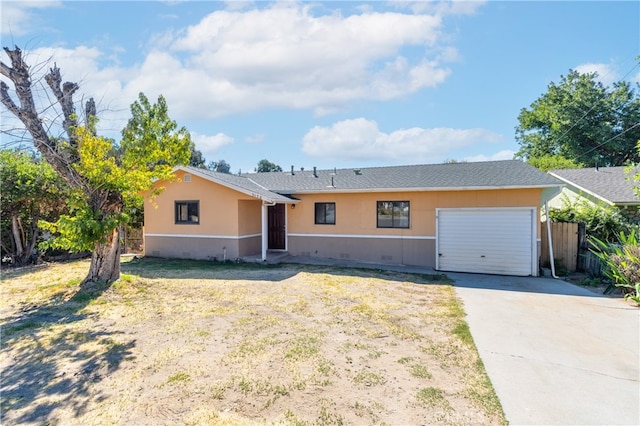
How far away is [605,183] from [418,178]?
30.9 ft

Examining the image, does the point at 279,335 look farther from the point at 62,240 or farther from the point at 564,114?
the point at 564,114

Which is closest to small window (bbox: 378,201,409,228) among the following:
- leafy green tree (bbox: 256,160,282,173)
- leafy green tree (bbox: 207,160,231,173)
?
leafy green tree (bbox: 256,160,282,173)

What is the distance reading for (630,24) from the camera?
1120 cm

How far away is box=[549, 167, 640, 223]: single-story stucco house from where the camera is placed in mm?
13047

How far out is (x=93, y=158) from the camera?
7.20 metres

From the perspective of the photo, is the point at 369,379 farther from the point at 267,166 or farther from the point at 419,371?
the point at 267,166

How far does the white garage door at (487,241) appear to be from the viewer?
10.6 meters

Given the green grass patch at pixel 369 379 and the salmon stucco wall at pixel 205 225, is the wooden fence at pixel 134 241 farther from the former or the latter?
the green grass patch at pixel 369 379

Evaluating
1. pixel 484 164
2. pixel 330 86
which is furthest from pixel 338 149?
pixel 484 164

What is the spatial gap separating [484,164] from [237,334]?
11926 millimetres

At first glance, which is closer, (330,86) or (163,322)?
(163,322)

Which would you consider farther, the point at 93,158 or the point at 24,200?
the point at 24,200

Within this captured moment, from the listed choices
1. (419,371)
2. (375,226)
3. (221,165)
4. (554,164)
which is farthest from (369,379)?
(221,165)

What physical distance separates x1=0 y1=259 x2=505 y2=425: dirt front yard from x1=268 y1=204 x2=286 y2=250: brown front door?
613 centimetres
